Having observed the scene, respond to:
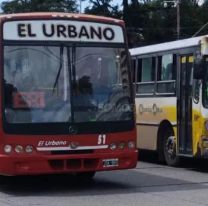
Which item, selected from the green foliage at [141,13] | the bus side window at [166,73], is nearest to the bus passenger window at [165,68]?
the bus side window at [166,73]

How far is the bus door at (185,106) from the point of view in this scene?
14992mm

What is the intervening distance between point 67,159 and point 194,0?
58.3 m

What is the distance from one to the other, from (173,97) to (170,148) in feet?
3.99

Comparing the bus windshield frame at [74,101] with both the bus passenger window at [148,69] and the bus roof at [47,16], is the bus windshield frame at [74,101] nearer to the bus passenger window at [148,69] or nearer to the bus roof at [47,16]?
the bus roof at [47,16]

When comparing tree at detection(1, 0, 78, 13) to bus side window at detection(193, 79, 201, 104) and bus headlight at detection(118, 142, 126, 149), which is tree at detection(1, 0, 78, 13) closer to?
bus side window at detection(193, 79, 201, 104)

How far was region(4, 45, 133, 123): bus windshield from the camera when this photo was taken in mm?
11375

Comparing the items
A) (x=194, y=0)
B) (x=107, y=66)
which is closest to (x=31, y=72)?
(x=107, y=66)

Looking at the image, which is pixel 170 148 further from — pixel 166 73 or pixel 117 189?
pixel 117 189

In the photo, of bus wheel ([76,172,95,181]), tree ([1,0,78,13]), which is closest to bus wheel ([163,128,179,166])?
bus wheel ([76,172,95,181])

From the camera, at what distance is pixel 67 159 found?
11.5 metres

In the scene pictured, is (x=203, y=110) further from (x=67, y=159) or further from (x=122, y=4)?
(x=122, y=4)

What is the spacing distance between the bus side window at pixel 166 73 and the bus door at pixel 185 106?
1.28 ft

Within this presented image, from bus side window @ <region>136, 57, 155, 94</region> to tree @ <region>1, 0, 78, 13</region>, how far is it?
40.3 meters

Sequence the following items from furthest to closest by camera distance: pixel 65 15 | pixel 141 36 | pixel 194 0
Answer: pixel 194 0
pixel 141 36
pixel 65 15
